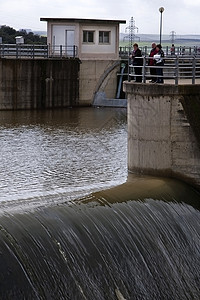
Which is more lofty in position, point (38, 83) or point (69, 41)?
point (69, 41)

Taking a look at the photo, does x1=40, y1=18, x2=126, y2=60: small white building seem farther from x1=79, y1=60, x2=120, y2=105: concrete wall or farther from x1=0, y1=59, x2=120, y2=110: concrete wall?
x1=0, y1=59, x2=120, y2=110: concrete wall

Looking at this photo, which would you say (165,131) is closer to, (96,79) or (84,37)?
(96,79)

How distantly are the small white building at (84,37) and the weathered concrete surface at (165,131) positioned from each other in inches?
1033

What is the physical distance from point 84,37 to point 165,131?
28.0 m

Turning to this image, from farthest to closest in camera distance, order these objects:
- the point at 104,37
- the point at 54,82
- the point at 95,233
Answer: the point at 104,37 → the point at 54,82 → the point at 95,233

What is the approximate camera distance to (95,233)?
17938mm

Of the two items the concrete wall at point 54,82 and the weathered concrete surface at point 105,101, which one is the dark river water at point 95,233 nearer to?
the concrete wall at point 54,82

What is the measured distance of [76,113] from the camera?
43125 millimetres

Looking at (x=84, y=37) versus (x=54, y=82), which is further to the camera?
(x=84, y=37)

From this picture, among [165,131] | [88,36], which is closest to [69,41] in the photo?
[88,36]

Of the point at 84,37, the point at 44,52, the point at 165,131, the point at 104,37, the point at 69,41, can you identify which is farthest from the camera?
the point at 104,37

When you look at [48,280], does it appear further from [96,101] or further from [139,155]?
[96,101]

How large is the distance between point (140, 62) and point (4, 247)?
11.7m

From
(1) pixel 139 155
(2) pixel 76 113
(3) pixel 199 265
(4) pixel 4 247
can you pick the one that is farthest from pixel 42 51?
(4) pixel 4 247
